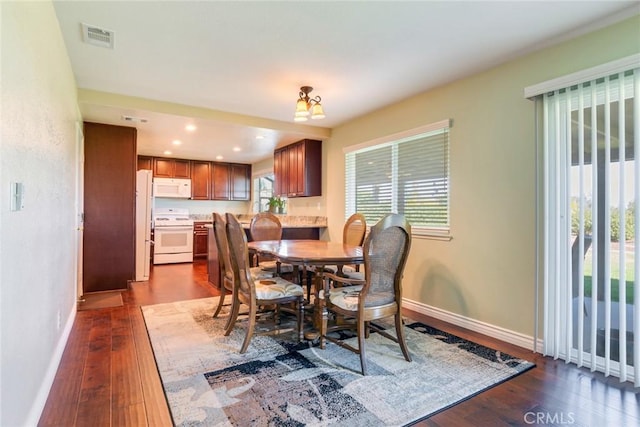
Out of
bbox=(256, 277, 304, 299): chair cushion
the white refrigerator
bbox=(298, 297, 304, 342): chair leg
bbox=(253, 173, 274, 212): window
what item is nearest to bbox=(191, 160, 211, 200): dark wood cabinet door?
bbox=(253, 173, 274, 212): window

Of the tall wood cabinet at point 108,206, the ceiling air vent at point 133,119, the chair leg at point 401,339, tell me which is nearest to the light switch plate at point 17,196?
the chair leg at point 401,339

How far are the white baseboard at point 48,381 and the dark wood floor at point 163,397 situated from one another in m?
0.04

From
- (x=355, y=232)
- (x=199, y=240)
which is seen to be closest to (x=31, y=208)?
(x=355, y=232)

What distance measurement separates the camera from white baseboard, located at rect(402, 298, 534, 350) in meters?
2.66

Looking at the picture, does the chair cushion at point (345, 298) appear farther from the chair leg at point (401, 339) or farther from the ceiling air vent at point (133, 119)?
the ceiling air vent at point (133, 119)

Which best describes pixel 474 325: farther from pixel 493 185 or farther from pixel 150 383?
pixel 150 383

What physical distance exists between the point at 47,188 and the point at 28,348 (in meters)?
0.92

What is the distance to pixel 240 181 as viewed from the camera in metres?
7.96

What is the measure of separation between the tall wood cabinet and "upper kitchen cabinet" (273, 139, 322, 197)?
2236 millimetres

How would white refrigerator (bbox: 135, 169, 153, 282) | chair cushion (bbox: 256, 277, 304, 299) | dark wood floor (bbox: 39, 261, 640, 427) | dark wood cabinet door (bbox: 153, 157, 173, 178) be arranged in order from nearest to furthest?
1. dark wood floor (bbox: 39, 261, 640, 427)
2. chair cushion (bbox: 256, 277, 304, 299)
3. white refrigerator (bbox: 135, 169, 153, 282)
4. dark wood cabinet door (bbox: 153, 157, 173, 178)

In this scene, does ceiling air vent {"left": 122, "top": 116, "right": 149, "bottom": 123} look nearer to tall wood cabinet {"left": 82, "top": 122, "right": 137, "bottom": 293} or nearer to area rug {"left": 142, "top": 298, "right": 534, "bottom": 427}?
tall wood cabinet {"left": 82, "top": 122, "right": 137, "bottom": 293}

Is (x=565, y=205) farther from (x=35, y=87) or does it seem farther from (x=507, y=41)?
(x=35, y=87)

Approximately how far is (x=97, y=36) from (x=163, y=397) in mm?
2493

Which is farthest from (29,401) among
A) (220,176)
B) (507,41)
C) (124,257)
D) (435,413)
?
(220,176)
